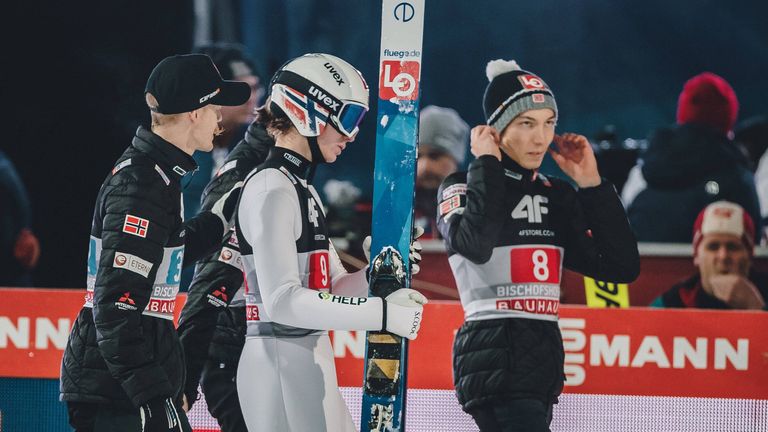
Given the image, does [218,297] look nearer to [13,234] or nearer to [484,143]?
[484,143]

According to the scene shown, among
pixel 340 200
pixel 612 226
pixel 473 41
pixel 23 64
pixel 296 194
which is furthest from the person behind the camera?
pixel 473 41

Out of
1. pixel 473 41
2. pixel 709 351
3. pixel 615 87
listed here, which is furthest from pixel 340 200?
pixel 709 351

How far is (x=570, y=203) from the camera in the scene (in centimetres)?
391

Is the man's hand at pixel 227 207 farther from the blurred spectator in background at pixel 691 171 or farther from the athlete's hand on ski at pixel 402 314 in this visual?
the blurred spectator in background at pixel 691 171

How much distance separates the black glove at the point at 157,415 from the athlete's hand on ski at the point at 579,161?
155cm

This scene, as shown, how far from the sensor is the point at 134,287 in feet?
10.3

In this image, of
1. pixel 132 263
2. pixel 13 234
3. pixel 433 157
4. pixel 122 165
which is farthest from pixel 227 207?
pixel 13 234

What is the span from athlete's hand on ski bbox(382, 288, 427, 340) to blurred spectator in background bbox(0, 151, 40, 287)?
4.36 metres

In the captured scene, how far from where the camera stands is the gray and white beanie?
3883 mm

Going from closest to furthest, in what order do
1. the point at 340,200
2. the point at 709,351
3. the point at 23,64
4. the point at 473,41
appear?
1. the point at 709,351
2. the point at 340,200
3. the point at 23,64
4. the point at 473,41

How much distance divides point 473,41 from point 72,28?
113 inches

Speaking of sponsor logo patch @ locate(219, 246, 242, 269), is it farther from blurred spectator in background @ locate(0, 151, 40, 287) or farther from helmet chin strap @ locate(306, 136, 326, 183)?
blurred spectator in background @ locate(0, 151, 40, 287)

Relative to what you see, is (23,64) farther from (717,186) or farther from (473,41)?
(717,186)

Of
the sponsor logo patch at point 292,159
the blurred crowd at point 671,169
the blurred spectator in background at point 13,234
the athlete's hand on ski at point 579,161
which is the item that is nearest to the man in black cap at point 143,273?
the sponsor logo patch at point 292,159
